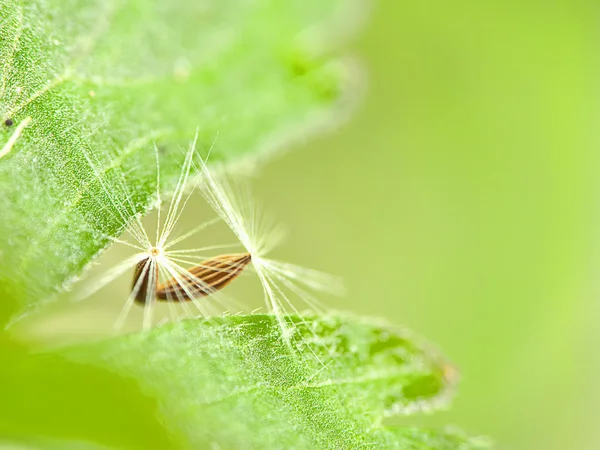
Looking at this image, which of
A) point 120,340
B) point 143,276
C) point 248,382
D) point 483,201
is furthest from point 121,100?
point 483,201

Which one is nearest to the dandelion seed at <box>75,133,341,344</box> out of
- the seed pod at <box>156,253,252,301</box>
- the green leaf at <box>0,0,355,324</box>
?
the seed pod at <box>156,253,252,301</box>

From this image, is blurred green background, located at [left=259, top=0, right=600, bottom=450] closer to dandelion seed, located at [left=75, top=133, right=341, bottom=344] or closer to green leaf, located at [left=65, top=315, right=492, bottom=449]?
dandelion seed, located at [left=75, top=133, right=341, bottom=344]

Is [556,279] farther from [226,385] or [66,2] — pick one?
[66,2]

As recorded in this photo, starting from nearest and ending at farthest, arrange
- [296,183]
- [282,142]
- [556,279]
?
[282,142] < [296,183] < [556,279]

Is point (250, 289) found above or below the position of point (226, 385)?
above

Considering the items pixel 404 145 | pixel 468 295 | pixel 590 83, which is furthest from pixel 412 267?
pixel 590 83
